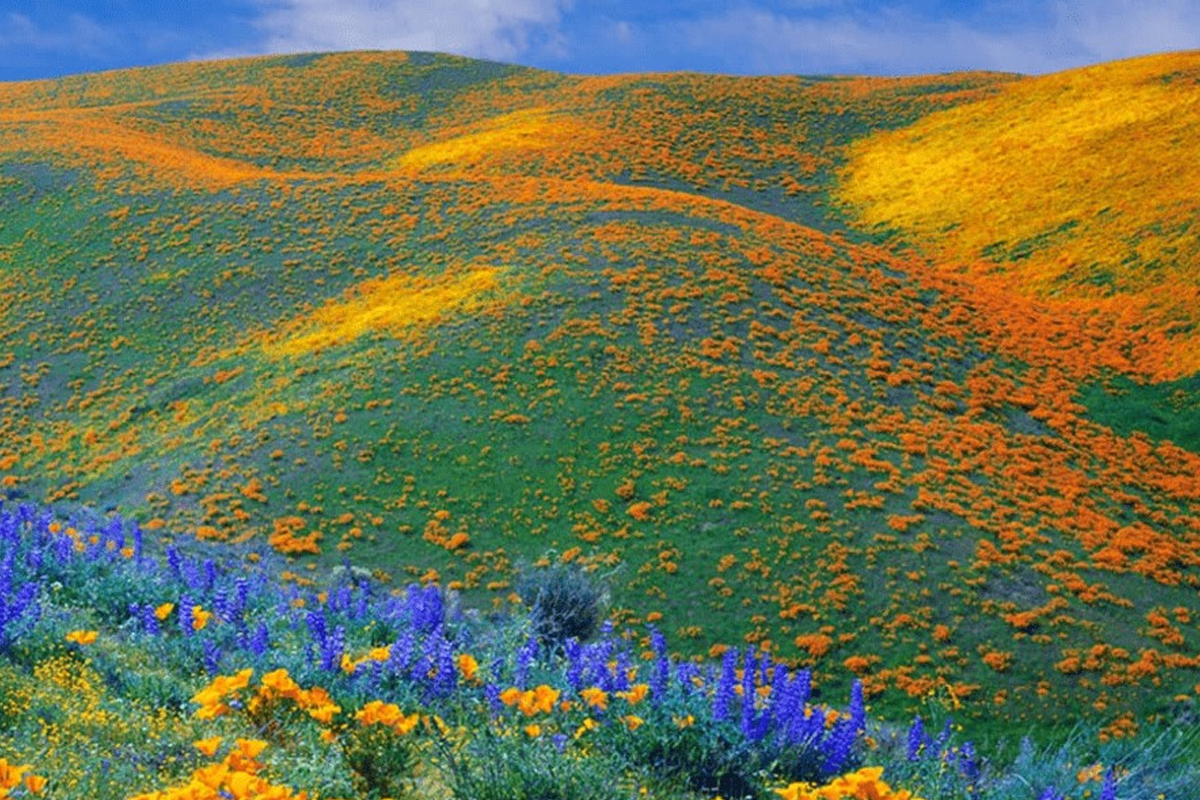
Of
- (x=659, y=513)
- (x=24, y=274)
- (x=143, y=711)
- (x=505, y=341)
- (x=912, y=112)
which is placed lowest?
(x=659, y=513)

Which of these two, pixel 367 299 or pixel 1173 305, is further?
pixel 1173 305

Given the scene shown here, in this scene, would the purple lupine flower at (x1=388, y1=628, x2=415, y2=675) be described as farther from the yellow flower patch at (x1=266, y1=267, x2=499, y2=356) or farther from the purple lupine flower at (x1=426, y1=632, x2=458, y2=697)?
the yellow flower patch at (x1=266, y1=267, x2=499, y2=356)

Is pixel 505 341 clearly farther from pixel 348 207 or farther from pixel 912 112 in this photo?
pixel 912 112

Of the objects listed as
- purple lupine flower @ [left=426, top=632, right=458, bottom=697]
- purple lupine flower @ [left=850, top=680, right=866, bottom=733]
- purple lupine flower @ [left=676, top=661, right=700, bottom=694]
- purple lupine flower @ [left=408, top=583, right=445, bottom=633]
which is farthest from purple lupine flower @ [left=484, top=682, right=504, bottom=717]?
purple lupine flower @ [left=850, top=680, right=866, bottom=733]

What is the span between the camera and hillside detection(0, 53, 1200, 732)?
23430mm

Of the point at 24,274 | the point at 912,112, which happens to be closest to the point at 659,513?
the point at 24,274

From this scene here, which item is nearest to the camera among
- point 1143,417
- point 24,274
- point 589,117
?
point 1143,417

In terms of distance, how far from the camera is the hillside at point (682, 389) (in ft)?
76.9

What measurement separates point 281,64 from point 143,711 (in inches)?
4460

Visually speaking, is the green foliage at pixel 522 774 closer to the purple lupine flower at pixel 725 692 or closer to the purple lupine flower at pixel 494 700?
the purple lupine flower at pixel 494 700

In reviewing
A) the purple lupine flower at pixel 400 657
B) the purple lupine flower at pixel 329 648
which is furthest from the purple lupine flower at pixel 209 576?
the purple lupine flower at pixel 400 657

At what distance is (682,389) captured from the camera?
1237 inches

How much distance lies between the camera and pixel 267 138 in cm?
8312

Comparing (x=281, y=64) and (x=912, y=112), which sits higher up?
(x=281, y=64)
